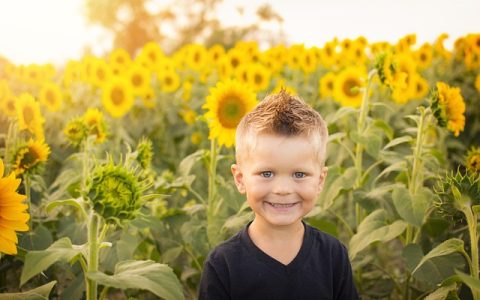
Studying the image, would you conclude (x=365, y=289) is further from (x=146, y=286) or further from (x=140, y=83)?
(x=140, y=83)

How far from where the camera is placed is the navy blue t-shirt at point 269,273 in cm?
174

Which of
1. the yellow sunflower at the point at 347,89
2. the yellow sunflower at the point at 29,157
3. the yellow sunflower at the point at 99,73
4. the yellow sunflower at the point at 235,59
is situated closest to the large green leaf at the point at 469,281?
the yellow sunflower at the point at 29,157

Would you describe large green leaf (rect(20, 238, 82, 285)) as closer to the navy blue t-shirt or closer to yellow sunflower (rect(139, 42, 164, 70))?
the navy blue t-shirt

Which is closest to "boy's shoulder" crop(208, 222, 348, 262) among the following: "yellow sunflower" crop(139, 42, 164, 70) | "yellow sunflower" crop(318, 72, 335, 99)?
"yellow sunflower" crop(318, 72, 335, 99)

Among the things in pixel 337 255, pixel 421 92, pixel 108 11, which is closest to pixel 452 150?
pixel 421 92

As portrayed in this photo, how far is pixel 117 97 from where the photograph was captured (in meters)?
4.91

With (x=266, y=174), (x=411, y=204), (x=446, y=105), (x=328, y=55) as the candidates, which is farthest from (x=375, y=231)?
(x=328, y=55)

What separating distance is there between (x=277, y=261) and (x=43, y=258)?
71 cm

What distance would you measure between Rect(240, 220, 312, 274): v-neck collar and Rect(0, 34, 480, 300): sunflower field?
0.26 meters

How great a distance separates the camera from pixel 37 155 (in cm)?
249

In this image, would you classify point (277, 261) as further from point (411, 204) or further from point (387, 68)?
point (387, 68)

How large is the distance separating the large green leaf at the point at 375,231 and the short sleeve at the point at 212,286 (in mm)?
759

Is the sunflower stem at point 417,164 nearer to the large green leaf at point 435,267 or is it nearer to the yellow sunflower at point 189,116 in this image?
the large green leaf at point 435,267

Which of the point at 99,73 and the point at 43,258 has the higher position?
the point at 99,73
